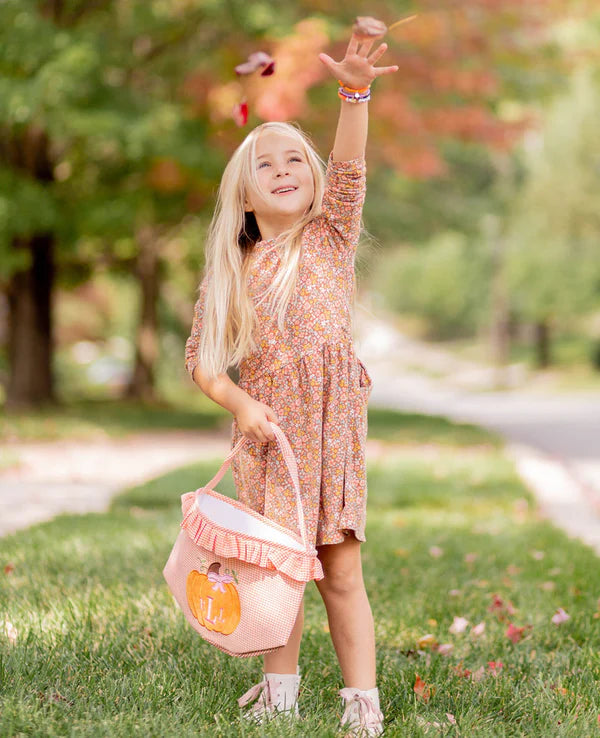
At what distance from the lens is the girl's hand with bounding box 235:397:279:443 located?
7.91 ft

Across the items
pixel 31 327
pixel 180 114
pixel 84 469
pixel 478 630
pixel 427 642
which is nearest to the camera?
pixel 427 642

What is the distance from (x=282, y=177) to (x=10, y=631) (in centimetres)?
164

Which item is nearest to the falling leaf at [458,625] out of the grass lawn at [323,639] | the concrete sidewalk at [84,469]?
the grass lawn at [323,639]

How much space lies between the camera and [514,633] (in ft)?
10.7

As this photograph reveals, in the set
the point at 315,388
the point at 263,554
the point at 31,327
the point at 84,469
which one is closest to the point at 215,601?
the point at 263,554

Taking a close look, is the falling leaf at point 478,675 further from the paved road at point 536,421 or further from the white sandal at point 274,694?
the paved road at point 536,421

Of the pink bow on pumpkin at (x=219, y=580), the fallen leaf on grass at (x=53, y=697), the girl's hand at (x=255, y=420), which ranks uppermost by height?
the girl's hand at (x=255, y=420)

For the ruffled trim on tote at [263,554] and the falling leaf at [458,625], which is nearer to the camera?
the ruffled trim on tote at [263,554]

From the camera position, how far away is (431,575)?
4.21m

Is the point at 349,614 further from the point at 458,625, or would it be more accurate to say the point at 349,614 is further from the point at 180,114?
the point at 180,114

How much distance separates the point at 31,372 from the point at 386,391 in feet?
52.0

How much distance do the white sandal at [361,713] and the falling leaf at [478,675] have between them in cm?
40

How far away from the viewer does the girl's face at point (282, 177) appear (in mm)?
2652

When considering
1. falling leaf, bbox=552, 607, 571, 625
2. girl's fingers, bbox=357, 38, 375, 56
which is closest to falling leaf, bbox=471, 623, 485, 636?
falling leaf, bbox=552, 607, 571, 625
